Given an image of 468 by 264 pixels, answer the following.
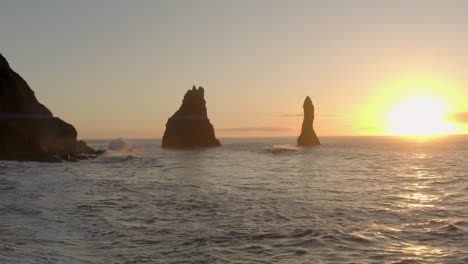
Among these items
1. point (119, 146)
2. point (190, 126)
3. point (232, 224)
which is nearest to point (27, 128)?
point (119, 146)

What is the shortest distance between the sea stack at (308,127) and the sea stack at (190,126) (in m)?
30.6

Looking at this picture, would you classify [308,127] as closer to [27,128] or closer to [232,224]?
[27,128]

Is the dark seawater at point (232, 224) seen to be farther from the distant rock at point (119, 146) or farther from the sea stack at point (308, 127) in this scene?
the sea stack at point (308, 127)

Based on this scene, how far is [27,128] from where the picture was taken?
173ft

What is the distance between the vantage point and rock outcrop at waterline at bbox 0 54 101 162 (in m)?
43.1

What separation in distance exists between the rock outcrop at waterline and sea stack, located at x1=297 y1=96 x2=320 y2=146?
257ft

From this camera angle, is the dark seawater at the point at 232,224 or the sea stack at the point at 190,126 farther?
the sea stack at the point at 190,126

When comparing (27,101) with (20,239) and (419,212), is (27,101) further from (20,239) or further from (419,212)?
(419,212)

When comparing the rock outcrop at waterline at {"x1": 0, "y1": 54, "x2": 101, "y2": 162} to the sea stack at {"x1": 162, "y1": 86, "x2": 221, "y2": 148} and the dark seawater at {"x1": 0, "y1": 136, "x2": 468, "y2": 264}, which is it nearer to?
the dark seawater at {"x1": 0, "y1": 136, "x2": 468, "y2": 264}

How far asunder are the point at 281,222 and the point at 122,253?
20.5 ft

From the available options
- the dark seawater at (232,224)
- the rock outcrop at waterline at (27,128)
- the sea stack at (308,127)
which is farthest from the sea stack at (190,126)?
the dark seawater at (232,224)

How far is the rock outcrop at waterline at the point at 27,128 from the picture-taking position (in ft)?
141

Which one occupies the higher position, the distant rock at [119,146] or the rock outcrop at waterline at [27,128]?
the rock outcrop at waterline at [27,128]

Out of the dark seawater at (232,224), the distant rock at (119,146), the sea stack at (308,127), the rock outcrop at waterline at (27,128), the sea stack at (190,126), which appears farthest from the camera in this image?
the sea stack at (308,127)
